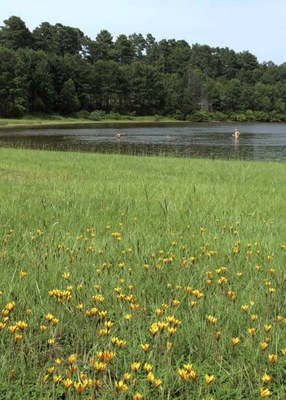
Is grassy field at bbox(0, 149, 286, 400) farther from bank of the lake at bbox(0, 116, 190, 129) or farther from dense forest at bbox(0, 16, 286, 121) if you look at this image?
dense forest at bbox(0, 16, 286, 121)

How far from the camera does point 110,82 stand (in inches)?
4400

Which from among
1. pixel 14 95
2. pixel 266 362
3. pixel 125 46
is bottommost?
pixel 266 362

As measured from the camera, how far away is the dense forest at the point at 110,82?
91250 millimetres

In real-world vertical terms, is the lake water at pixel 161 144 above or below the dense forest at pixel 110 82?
below

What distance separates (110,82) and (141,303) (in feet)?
372

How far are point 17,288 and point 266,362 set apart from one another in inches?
64.2

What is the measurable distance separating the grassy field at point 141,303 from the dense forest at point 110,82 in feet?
273

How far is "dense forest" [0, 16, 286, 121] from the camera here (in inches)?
3593

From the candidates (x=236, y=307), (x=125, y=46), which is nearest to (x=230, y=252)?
(x=236, y=307)

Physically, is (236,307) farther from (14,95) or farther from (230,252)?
(14,95)

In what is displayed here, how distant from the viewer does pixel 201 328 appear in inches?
97.0

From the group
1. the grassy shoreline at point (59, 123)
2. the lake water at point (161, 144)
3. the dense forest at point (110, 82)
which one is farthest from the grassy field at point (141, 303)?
the dense forest at point (110, 82)

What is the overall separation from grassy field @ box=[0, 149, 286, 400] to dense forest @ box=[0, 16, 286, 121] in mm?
83316

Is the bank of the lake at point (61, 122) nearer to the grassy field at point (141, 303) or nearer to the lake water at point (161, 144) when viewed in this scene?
the lake water at point (161, 144)
